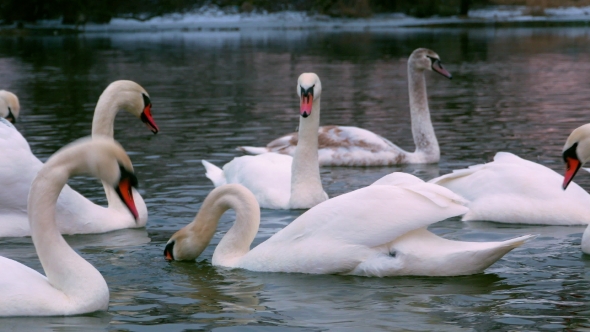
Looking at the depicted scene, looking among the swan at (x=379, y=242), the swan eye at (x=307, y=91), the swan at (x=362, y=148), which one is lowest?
the swan at (x=362, y=148)

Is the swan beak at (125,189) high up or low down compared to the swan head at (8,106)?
up

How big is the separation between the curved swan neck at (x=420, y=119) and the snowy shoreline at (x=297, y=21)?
4514 centimetres

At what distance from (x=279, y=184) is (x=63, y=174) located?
157 inches

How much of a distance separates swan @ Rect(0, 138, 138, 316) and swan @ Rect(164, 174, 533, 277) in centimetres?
134

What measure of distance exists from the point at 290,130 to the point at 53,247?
920 centimetres

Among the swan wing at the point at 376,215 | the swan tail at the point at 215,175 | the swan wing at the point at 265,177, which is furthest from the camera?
the swan tail at the point at 215,175

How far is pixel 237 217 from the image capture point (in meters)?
6.90

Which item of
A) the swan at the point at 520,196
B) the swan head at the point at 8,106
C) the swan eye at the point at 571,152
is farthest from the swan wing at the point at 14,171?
the swan head at the point at 8,106

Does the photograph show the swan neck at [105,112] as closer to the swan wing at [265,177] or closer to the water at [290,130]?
the water at [290,130]

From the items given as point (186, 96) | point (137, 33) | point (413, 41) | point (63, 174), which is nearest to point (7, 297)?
point (63, 174)

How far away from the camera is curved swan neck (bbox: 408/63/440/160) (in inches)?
465

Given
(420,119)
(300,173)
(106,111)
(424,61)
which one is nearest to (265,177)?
(300,173)

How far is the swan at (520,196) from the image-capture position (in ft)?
26.4

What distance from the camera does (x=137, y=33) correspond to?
59062 mm
